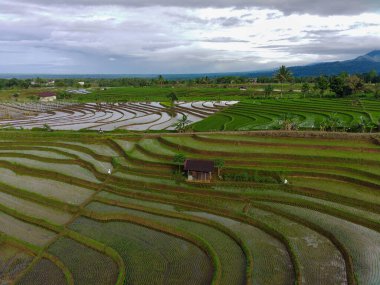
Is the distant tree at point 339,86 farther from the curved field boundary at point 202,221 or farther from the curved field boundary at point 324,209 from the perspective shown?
Answer: the curved field boundary at point 202,221

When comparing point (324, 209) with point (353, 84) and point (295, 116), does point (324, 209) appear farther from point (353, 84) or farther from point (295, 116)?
point (353, 84)

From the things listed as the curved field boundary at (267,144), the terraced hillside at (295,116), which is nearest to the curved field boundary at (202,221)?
the curved field boundary at (267,144)

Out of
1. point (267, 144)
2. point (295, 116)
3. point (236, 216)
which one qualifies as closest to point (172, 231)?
point (236, 216)

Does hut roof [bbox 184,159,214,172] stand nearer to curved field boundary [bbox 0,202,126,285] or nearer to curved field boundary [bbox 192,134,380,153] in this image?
curved field boundary [bbox 192,134,380,153]

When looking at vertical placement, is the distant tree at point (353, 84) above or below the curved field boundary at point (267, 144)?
above

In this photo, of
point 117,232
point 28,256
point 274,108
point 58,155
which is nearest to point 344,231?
point 117,232

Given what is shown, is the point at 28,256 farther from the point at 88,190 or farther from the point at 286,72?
the point at 286,72
